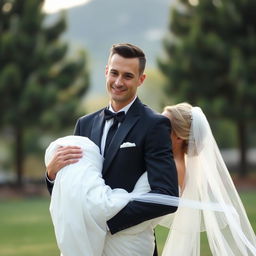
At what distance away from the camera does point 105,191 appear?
320cm

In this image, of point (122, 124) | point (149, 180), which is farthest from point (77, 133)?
point (149, 180)

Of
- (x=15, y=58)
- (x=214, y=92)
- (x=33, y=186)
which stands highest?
(x=15, y=58)

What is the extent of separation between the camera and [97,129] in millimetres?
3506

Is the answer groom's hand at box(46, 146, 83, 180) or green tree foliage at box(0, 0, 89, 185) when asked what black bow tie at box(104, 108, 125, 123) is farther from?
green tree foliage at box(0, 0, 89, 185)

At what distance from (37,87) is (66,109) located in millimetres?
1583

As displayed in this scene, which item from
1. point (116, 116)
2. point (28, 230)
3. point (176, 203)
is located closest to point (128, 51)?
point (116, 116)

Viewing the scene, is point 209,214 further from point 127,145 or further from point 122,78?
point 122,78

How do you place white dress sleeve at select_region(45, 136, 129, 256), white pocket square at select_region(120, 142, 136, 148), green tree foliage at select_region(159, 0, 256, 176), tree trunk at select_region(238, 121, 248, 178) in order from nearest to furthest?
white dress sleeve at select_region(45, 136, 129, 256) → white pocket square at select_region(120, 142, 136, 148) → green tree foliage at select_region(159, 0, 256, 176) → tree trunk at select_region(238, 121, 248, 178)

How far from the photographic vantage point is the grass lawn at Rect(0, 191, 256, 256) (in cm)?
1162

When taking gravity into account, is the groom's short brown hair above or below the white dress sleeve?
above

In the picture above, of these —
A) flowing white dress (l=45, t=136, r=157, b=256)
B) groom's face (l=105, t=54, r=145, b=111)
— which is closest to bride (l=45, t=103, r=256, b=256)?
flowing white dress (l=45, t=136, r=157, b=256)

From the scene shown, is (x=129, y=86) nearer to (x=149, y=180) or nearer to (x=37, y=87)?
(x=149, y=180)

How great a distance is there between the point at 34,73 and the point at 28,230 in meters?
13.7

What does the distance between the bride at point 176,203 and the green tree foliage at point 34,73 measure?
2240 cm
